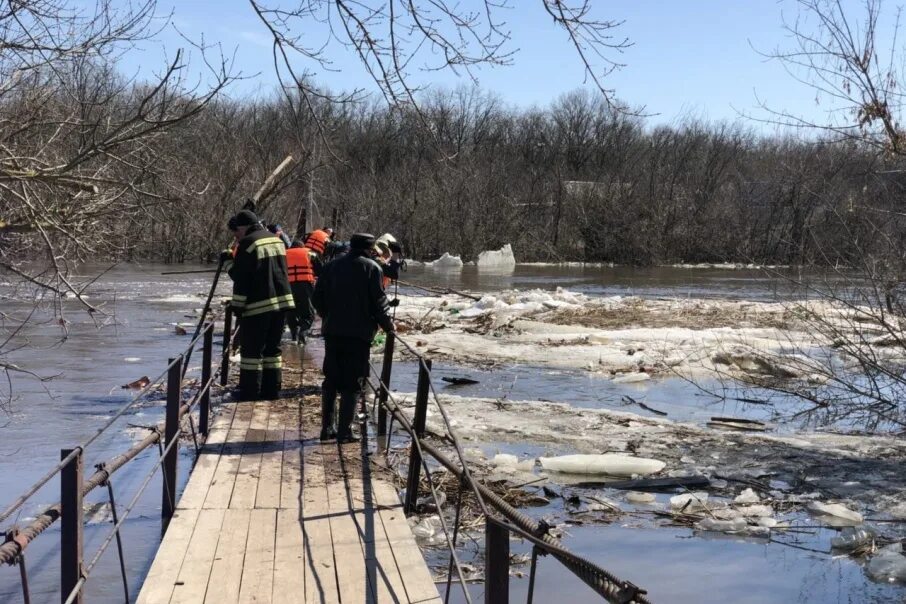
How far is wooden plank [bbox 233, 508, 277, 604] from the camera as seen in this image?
4930 millimetres

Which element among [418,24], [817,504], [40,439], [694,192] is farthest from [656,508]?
[694,192]

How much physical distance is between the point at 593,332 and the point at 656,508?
12.3 m

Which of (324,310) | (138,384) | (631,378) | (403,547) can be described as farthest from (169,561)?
(631,378)

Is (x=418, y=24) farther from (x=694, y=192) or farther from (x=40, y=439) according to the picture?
(x=694, y=192)

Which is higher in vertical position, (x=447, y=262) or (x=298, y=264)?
(x=298, y=264)

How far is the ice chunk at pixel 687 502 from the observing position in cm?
841

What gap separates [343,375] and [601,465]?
2701mm

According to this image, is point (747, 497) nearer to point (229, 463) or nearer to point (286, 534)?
point (229, 463)

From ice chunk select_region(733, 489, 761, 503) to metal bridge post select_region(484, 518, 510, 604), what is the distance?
5.70 meters

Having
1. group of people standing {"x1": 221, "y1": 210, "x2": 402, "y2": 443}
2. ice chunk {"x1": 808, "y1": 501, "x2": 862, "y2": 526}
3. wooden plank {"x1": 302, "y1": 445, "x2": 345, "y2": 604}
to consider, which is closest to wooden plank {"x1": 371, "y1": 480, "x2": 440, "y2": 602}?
wooden plank {"x1": 302, "y1": 445, "x2": 345, "y2": 604}

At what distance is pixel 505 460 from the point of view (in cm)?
947

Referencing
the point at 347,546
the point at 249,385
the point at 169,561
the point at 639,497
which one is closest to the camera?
the point at 169,561

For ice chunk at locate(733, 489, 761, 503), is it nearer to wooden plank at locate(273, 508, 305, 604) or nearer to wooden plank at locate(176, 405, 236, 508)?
wooden plank at locate(273, 508, 305, 604)

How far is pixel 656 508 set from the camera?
847 cm
